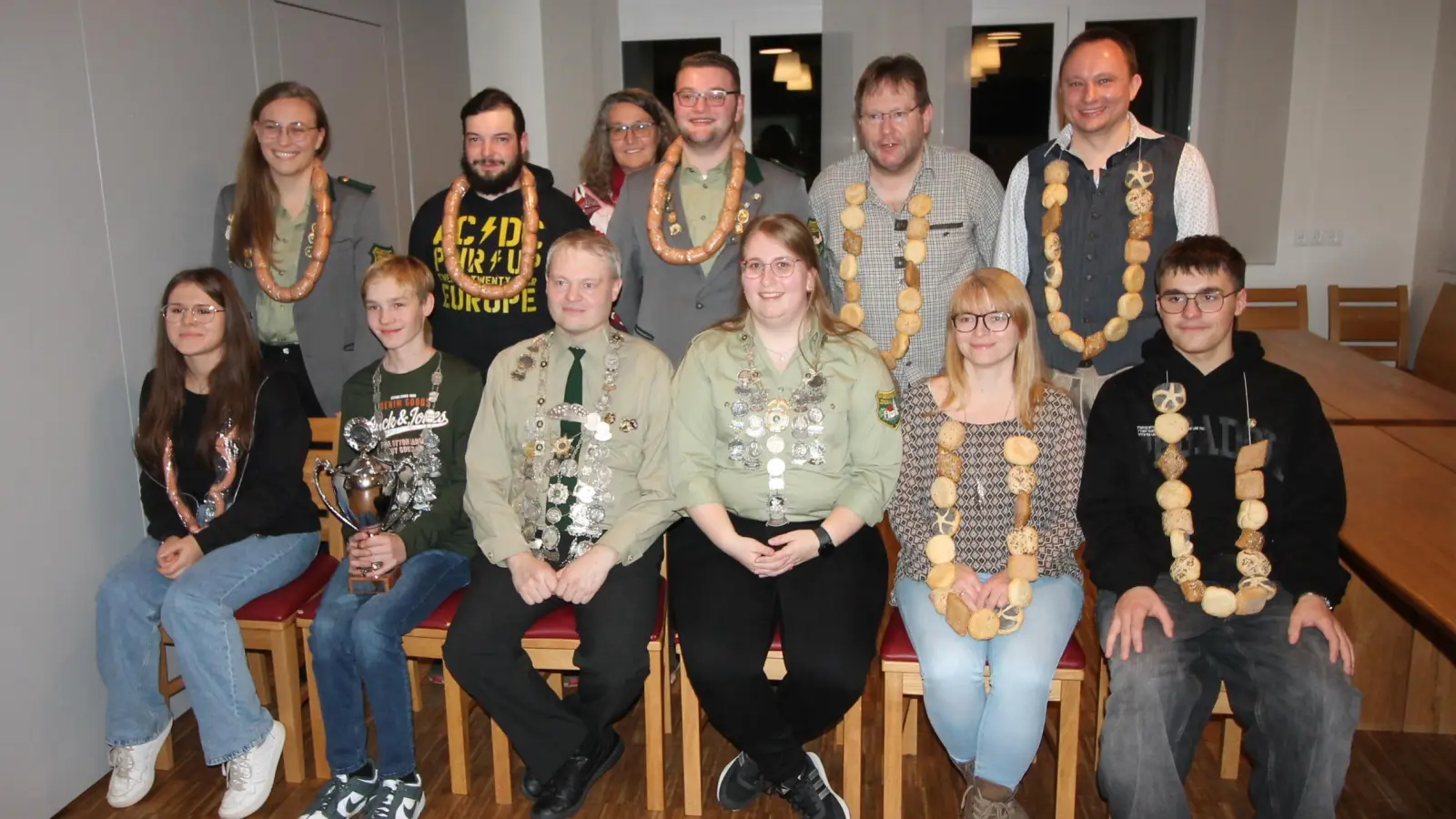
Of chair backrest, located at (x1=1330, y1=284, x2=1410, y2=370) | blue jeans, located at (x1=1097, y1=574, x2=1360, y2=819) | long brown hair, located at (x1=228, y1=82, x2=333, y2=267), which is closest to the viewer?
blue jeans, located at (x1=1097, y1=574, x2=1360, y2=819)

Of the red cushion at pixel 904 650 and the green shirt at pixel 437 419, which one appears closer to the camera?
the red cushion at pixel 904 650

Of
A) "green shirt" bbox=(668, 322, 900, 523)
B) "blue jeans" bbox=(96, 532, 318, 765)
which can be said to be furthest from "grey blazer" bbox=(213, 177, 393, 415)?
"green shirt" bbox=(668, 322, 900, 523)

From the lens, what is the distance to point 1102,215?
298 cm

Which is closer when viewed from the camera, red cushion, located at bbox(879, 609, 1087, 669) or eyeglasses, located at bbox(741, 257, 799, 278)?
red cushion, located at bbox(879, 609, 1087, 669)

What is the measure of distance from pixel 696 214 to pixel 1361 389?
2569mm

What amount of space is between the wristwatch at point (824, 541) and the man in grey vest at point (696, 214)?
86 cm

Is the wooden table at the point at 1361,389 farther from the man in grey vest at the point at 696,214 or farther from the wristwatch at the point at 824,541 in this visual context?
the man in grey vest at the point at 696,214

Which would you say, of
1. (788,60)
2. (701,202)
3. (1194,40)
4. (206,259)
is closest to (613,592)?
(701,202)

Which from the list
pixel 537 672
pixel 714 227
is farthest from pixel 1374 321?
pixel 537 672

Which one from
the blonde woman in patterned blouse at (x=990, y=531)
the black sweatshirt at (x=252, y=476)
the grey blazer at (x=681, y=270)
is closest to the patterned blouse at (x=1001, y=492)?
the blonde woman in patterned blouse at (x=990, y=531)

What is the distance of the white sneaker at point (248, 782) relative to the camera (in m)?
2.71

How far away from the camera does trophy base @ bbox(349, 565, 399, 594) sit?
269 cm

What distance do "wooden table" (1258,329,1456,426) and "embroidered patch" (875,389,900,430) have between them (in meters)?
1.70

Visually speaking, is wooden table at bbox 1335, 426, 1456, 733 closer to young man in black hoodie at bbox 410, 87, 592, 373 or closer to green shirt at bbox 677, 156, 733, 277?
green shirt at bbox 677, 156, 733, 277
